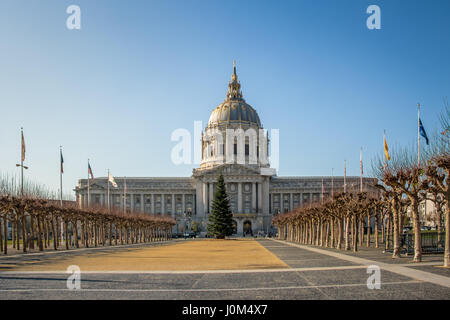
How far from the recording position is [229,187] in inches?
6117

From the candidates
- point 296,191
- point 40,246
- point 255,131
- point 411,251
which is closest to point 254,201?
point 296,191

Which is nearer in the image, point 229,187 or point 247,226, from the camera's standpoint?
point 247,226

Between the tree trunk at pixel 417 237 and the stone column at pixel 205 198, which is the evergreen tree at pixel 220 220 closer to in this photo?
the stone column at pixel 205 198

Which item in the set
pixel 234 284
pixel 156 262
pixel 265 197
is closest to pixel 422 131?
pixel 156 262

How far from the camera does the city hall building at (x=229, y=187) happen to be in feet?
502

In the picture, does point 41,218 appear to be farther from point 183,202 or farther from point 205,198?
point 183,202

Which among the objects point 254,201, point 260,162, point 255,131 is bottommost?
point 254,201

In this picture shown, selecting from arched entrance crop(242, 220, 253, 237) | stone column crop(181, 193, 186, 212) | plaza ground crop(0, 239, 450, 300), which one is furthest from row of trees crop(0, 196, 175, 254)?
stone column crop(181, 193, 186, 212)

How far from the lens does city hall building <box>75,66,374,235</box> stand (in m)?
153

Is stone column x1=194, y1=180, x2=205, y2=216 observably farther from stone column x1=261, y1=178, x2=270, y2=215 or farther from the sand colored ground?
the sand colored ground

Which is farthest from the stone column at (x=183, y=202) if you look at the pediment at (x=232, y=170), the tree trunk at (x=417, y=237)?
the tree trunk at (x=417, y=237)
